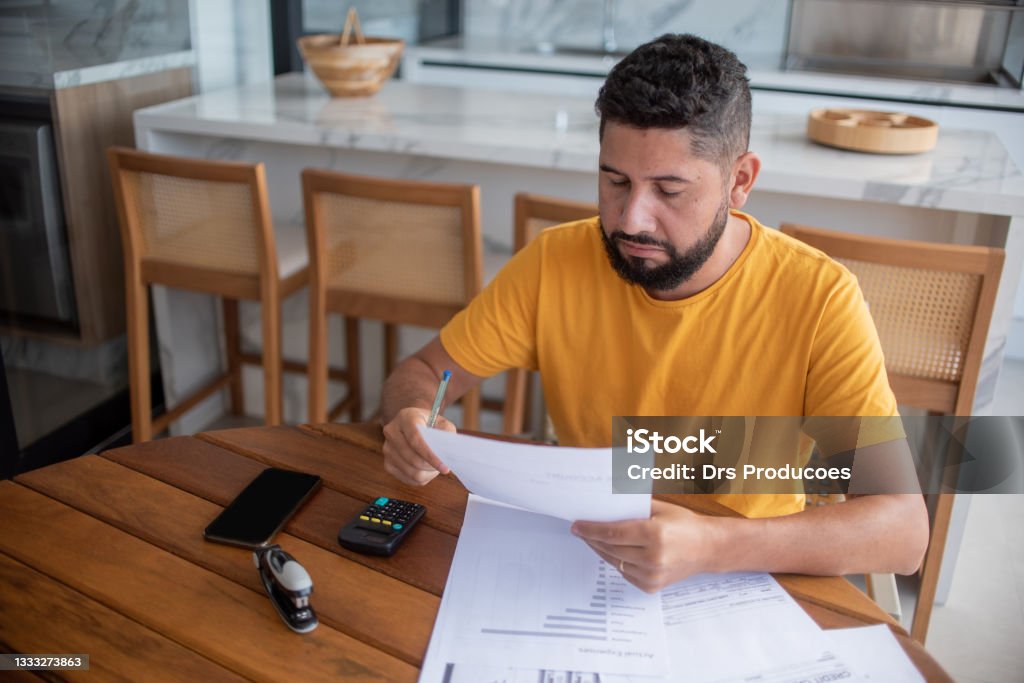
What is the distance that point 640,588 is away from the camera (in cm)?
100

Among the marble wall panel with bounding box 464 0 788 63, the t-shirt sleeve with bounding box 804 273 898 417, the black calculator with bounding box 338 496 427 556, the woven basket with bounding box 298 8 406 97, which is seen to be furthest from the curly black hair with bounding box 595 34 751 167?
the marble wall panel with bounding box 464 0 788 63

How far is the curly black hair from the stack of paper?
0.50 m

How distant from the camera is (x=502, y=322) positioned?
1498 mm

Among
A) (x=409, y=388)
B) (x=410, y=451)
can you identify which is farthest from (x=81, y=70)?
(x=410, y=451)

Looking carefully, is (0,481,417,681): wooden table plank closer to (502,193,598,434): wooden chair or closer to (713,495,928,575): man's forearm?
(713,495,928,575): man's forearm

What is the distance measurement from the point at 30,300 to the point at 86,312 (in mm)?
221

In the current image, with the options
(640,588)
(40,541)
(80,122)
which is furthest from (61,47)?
(640,588)

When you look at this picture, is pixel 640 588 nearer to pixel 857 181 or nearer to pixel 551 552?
pixel 551 552

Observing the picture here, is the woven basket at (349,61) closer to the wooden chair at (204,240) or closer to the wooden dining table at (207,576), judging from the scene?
the wooden chair at (204,240)

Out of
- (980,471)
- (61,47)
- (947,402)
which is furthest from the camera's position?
(61,47)

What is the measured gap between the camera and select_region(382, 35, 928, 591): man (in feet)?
3.47

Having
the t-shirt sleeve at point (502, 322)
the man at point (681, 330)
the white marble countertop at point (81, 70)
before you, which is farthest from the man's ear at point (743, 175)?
the white marble countertop at point (81, 70)

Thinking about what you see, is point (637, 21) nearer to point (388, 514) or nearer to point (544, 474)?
point (388, 514)

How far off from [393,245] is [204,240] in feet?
1.75
